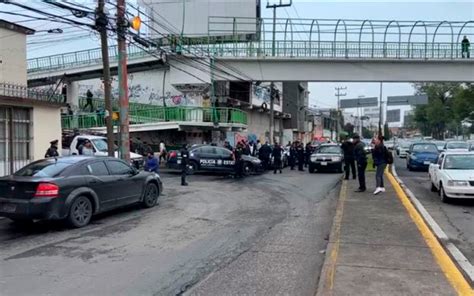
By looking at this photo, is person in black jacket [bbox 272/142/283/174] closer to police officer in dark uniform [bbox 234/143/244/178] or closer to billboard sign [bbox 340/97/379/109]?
police officer in dark uniform [bbox 234/143/244/178]

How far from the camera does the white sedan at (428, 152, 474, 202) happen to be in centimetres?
1230

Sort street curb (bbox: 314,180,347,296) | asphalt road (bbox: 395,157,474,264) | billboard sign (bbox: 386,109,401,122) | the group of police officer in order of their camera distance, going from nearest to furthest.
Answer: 1. street curb (bbox: 314,180,347,296)
2. asphalt road (bbox: 395,157,474,264)
3. the group of police officer
4. billboard sign (bbox: 386,109,401,122)

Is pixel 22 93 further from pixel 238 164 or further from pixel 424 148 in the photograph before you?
pixel 424 148

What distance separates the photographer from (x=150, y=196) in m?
12.8

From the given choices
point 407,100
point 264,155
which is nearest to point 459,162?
point 264,155

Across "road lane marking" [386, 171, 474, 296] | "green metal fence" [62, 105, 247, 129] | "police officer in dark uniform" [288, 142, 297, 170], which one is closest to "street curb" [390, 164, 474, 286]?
"road lane marking" [386, 171, 474, 296]

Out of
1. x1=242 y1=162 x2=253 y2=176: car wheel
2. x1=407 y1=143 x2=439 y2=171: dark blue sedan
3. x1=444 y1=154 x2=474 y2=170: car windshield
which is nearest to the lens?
x1=444 y1=154 x2=474 y2=170: car windshield

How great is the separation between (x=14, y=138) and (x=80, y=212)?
352 inches

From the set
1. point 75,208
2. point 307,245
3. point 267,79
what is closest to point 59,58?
point 267,79

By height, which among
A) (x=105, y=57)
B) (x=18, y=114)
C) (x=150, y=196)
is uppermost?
(x=105, y=57)

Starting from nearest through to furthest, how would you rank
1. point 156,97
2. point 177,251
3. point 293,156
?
point 177,251 → point 293,156 → point 156,97

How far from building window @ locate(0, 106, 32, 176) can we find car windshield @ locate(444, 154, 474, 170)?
14378mm

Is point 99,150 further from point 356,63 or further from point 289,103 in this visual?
point 289,103

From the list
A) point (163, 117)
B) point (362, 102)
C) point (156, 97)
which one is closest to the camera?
point (163, 117)
